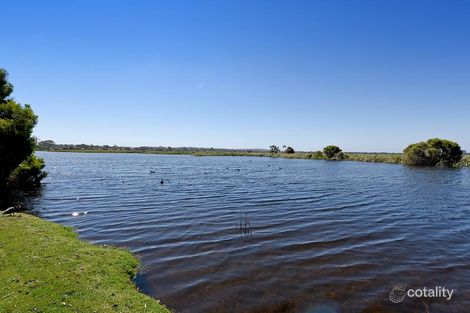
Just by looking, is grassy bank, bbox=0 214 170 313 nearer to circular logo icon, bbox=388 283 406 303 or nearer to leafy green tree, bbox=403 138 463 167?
circular logo icon, bbox=388 283 406 303

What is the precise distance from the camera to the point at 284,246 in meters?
16.3

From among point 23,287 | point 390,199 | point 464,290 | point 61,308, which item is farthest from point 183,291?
point 390,199

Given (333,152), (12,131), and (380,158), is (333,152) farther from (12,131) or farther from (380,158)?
(12,131)

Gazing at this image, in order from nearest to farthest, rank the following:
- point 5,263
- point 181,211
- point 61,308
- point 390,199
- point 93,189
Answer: point 61,308 < point 5,263 < point 181,211 < point 390,199 < point 93,189

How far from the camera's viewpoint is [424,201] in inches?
1214

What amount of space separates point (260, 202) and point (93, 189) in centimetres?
2177

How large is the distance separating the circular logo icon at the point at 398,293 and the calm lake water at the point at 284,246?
0.56 feet

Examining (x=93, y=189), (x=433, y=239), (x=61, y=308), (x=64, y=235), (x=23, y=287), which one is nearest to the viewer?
(x=61, y=308)

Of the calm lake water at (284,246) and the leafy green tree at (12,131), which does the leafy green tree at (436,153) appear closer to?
the calm lake water at (284,246)

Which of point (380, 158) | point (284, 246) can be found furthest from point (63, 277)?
point (380, 158)

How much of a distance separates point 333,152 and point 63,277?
437 feet

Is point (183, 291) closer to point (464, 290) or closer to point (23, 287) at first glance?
point (23, 287)

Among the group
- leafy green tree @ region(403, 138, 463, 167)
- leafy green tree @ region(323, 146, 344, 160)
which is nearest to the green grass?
leafy green tree @ region(323, 146, 344, 160)

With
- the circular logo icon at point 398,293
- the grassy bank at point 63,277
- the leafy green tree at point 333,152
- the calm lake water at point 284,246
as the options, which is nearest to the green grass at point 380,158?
the leafy green tree at point 333,152
